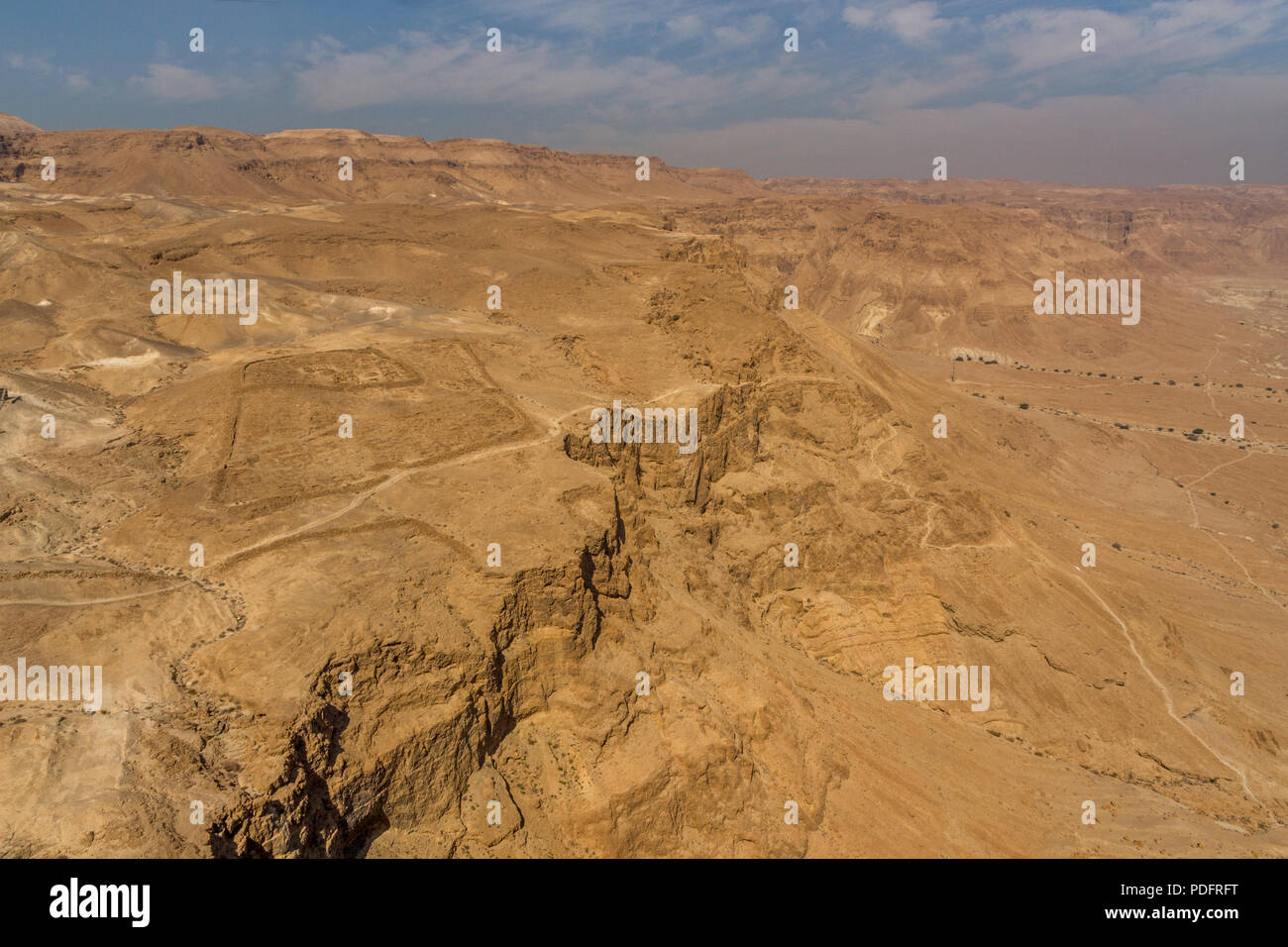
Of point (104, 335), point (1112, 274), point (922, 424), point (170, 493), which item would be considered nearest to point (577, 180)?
point (1112, 274)

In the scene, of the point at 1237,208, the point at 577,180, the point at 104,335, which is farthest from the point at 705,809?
the point at 1237,208

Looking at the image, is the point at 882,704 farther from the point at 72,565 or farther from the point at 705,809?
the point at 72,565

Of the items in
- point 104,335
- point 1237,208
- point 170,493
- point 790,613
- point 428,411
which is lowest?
point 790,613

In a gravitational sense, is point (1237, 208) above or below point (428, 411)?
above

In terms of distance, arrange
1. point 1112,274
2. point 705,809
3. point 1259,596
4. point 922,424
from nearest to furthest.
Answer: point 705,809
point 1259,596
point 922,424
point 1112,274

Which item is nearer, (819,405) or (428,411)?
(428,411)

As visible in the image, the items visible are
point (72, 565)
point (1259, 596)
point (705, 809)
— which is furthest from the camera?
point (1259, 596)
